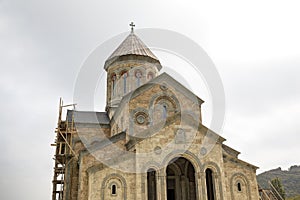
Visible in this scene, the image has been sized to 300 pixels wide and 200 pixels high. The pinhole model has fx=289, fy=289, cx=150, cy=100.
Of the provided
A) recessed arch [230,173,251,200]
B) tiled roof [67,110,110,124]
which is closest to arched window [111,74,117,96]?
tiled roof [67,110,110,124]

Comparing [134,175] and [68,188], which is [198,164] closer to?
[134,175]

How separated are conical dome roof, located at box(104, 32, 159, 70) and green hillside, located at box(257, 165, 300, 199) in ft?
111

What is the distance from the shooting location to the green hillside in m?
47.7

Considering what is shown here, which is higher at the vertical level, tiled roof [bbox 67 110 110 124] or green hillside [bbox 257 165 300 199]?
tiled roof [bbox 67 110 110 124]

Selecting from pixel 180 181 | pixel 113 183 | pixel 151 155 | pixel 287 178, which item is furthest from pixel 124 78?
pixel 287 178

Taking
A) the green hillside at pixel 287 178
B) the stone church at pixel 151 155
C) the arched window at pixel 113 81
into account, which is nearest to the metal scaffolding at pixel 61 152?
the stone church at pixel 151 155

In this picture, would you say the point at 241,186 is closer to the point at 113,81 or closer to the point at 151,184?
the point at 151,184

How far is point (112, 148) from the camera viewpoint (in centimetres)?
1600

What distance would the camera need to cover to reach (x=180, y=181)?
16312 mm

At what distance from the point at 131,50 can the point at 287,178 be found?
4617 centimetres

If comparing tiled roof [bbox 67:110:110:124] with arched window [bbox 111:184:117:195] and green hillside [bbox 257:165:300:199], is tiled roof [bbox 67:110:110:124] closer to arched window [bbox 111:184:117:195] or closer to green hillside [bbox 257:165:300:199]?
arched window [bbox 111:184:117:195]

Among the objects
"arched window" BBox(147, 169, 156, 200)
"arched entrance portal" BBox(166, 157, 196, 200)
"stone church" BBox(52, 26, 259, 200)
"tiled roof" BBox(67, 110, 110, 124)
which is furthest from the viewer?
"tiled roof" BBox(67, 110, 110, 124)

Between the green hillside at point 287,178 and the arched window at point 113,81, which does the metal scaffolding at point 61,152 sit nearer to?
the arched window at point 113,81

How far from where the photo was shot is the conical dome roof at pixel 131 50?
23.9 meters
